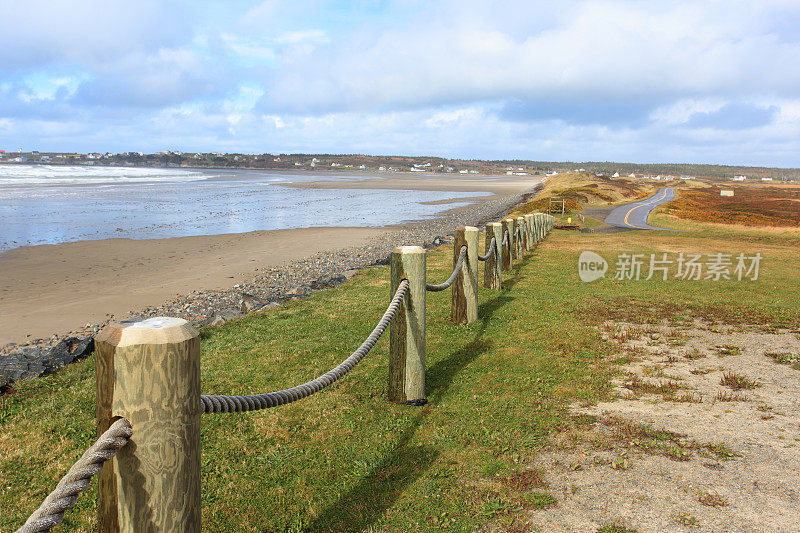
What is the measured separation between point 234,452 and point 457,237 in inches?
184

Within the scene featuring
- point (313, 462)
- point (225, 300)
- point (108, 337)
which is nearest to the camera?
point (108, 337)

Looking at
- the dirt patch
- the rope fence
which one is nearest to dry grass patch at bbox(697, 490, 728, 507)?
the dirt patch

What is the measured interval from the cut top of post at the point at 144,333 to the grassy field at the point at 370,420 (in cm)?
193

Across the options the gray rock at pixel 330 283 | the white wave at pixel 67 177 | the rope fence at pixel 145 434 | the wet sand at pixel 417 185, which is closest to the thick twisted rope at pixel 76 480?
the rope fence at pixel 145 434

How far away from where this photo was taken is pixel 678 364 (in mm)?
6105

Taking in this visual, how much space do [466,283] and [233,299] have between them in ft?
24.2

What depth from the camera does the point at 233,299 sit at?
42.3 ft

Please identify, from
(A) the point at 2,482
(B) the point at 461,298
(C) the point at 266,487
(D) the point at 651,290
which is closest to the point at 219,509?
(C) the point at 266,487

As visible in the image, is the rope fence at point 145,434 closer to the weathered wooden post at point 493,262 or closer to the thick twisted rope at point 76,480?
the thick twisted rope at point 76,480

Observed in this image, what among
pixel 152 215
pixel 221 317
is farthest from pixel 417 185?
pixel 221 317

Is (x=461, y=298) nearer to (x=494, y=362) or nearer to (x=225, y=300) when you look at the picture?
(x=494, y=362)

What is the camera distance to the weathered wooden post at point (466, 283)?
7656mm

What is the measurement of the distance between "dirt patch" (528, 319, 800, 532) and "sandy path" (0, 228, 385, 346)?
11.0 meters

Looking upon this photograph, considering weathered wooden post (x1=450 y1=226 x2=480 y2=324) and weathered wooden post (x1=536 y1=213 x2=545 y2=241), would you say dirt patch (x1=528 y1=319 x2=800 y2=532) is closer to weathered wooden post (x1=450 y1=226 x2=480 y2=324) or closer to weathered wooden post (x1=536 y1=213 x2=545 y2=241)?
weathered wooden post (x1=450 y1=226 x2=480 y2=324)
